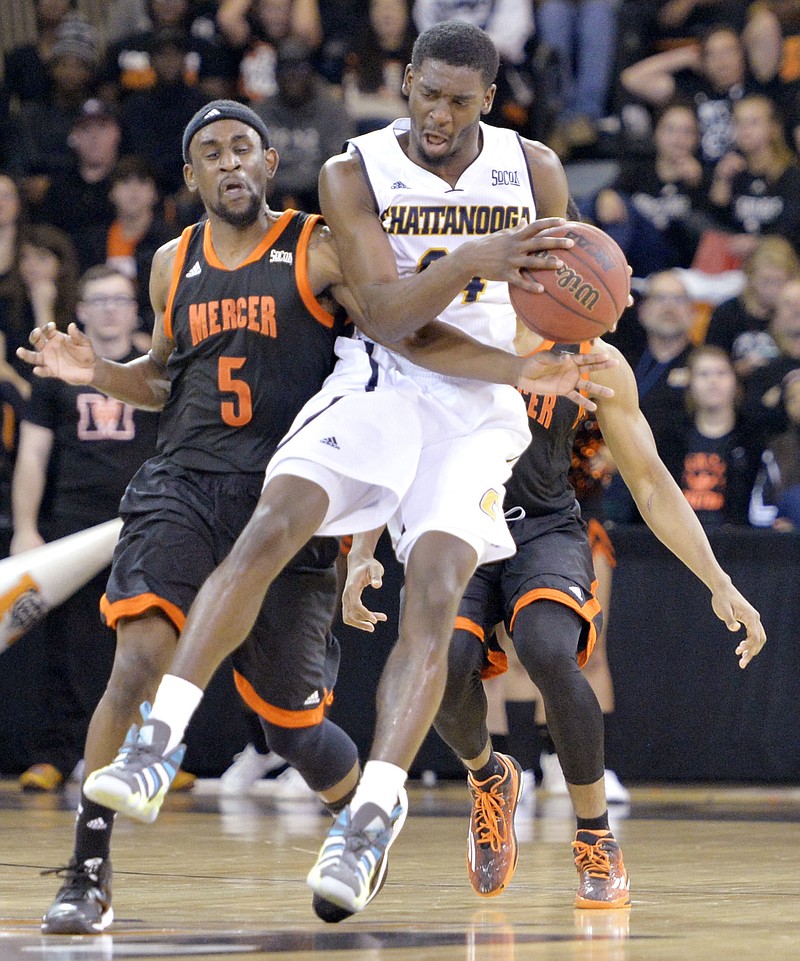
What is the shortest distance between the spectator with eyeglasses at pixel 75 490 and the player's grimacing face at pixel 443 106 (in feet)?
12.7

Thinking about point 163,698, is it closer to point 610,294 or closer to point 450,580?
point 450,580

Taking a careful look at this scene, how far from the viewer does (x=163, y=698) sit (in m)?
3.82

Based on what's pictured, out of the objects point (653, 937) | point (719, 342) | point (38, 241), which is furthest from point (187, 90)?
point (653, 937)

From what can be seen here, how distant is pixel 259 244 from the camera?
188 inches

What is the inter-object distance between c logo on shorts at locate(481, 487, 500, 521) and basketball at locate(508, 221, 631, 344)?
419 millimetres

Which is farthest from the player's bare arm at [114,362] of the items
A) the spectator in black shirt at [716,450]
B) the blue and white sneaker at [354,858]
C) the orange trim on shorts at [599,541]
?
the spectator in black shirt at [716,450]

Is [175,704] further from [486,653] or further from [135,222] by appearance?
[135,222]

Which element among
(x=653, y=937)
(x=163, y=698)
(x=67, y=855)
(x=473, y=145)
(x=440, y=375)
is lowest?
(x=67, y=855)

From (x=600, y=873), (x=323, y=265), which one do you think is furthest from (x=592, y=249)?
(x=600, y=873)

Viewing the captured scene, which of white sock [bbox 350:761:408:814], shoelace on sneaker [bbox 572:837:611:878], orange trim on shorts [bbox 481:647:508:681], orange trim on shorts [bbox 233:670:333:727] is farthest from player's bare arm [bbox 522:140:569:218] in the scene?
shoelace on sneaker [bbox 572:837:611:878]

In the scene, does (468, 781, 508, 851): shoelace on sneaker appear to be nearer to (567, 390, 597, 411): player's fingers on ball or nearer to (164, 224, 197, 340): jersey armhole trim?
(567, 390, 597, 411): player's fingers on ball

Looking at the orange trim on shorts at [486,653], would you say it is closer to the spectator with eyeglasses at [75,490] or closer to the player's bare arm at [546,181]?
the player's bare arm at [546,181]

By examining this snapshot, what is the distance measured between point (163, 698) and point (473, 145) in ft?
5.75

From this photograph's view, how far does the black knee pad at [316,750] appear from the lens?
480 centimetres
